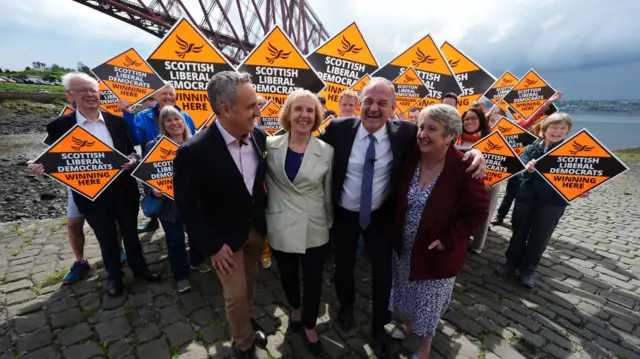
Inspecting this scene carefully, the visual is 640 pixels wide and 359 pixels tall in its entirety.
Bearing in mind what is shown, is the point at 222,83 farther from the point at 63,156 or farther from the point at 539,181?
the point at 539,181

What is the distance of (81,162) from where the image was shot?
2996 millimetres

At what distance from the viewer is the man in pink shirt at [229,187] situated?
81.7 inches

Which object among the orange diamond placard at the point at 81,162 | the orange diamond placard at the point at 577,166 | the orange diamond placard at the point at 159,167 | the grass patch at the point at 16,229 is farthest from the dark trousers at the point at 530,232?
the grass patch at the point at 16,229

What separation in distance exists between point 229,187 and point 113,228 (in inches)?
80.2

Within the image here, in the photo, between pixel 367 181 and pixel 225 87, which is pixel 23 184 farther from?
pixel 367 181

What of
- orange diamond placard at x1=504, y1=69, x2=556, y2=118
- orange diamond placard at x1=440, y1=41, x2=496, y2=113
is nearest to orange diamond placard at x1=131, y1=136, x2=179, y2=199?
orange diamond placard at x1=440, y1=41, x2=496, y2=113

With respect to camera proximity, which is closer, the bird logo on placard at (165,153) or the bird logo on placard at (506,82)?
the bird logo on placard at (165,153)

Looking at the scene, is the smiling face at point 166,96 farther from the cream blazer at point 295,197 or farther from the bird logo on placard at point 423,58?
the bird logo on placard at point 423,58

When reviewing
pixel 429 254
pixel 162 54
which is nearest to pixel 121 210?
pixel 162 54

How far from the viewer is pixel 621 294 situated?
151 inches

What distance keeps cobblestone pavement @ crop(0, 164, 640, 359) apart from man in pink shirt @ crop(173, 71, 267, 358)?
31.7 inches

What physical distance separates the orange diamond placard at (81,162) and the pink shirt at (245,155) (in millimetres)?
1764

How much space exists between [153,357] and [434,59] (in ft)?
19.3

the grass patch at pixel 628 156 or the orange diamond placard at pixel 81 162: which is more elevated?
the orange diamond placard at pixel 81 162
